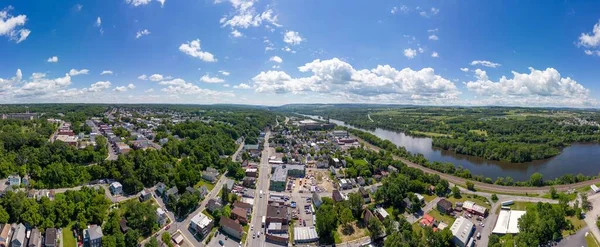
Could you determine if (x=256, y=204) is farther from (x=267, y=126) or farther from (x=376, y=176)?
(x=267, y=126)

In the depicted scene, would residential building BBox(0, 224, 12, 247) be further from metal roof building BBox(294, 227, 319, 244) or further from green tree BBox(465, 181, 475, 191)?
green tree BBox(465, 181, 475, 191)

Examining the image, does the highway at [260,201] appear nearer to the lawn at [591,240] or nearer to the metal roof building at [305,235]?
the metal roof building at [305,235]

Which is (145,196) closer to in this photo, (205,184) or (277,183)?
(205,184)

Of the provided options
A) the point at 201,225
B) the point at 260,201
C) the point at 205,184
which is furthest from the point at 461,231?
the point at 205,184

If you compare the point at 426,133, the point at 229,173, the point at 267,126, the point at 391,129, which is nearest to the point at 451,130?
the point at 426,133

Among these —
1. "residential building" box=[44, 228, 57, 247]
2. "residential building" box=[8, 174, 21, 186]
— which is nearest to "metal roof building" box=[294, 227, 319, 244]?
"residential building" box=[44, 228, 57, 247]

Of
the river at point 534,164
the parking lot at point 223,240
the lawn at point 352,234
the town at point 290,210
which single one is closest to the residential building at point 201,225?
the town at point 290,210

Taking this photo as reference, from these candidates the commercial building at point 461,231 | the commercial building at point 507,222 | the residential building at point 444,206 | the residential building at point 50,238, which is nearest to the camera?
the residential building at point 50,238
